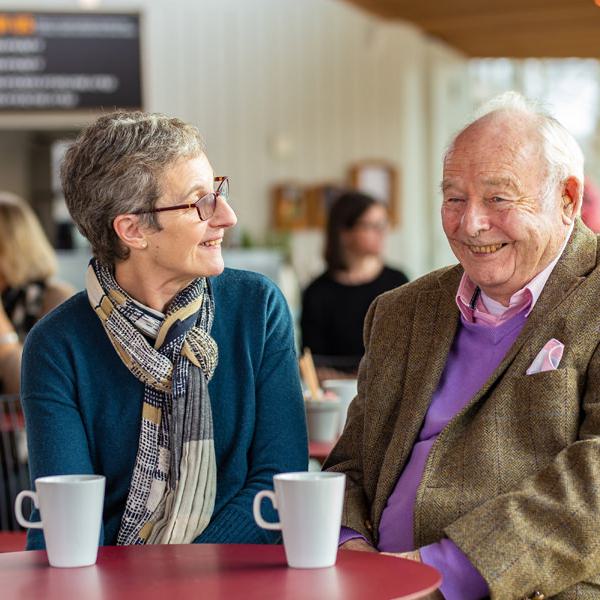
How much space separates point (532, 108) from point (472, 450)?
1.91ft

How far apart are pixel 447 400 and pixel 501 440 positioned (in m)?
0.17

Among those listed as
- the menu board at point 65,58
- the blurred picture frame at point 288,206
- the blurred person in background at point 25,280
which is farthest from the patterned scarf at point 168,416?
the blurred picture frame at point 288,206

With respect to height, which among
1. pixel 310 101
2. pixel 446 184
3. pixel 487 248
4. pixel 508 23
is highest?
pixel 508 23

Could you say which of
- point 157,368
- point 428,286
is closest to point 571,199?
point 428,286

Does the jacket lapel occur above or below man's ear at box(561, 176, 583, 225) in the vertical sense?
below

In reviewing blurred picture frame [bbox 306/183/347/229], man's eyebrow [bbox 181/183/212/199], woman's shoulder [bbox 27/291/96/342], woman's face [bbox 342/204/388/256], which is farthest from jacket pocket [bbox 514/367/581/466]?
blurred picture frame [bbox 306/183/347/229]

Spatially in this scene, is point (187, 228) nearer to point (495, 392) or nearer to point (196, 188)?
point (196, 188)

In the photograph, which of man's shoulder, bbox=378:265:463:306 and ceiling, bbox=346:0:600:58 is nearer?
man's shoulder, bbox=378:265:463:306

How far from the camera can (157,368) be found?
193 cm

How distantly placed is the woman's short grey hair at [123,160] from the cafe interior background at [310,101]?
6032mm

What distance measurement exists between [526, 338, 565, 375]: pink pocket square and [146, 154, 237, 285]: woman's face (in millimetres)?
537

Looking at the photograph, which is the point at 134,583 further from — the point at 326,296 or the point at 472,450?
the point at 326,296

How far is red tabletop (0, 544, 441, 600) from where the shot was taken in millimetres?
1348

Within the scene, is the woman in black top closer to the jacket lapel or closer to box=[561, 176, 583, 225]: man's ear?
the jacket lapel
